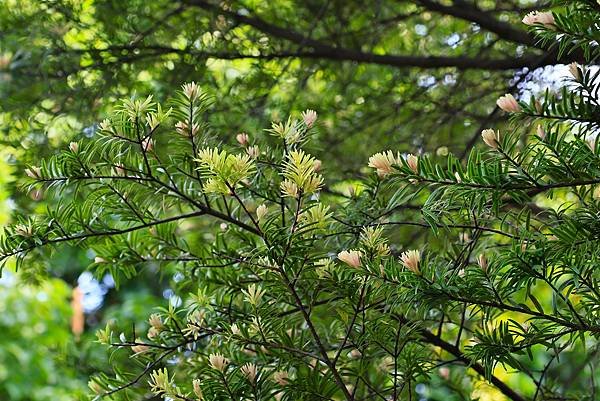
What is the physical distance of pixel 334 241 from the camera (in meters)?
1.20

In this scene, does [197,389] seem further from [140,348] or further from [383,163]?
[383,163]

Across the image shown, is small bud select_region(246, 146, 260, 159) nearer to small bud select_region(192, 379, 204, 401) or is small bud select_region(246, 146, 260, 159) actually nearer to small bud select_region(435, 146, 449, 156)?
small bud select_region(192, 379, 204, 401)

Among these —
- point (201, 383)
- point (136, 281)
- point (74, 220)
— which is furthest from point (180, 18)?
point (136, 281)

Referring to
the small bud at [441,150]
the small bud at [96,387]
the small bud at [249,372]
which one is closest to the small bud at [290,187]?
the small bud at [249,372]

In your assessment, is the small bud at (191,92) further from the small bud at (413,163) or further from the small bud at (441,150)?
the small bud at (441,150)

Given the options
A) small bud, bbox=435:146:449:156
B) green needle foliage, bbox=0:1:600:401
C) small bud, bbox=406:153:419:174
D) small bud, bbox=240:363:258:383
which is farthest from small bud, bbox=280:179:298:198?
small bud, bbox=435:146:449:156

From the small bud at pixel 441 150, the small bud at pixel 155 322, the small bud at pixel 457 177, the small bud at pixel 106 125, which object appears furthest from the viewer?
the small bud at pixel 441 150

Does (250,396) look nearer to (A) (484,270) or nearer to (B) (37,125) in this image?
(A) (484,270)

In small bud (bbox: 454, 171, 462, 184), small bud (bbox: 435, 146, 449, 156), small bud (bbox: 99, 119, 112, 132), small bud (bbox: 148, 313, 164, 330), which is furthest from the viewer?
small bud (bbox: 435, 146, 449, 156)

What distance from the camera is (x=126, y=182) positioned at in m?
1.07

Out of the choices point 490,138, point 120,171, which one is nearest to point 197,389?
point 120,171

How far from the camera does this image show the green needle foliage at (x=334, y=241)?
87 centimetres

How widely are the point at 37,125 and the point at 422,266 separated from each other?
1.27 metres

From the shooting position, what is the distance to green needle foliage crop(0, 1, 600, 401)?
874mm
